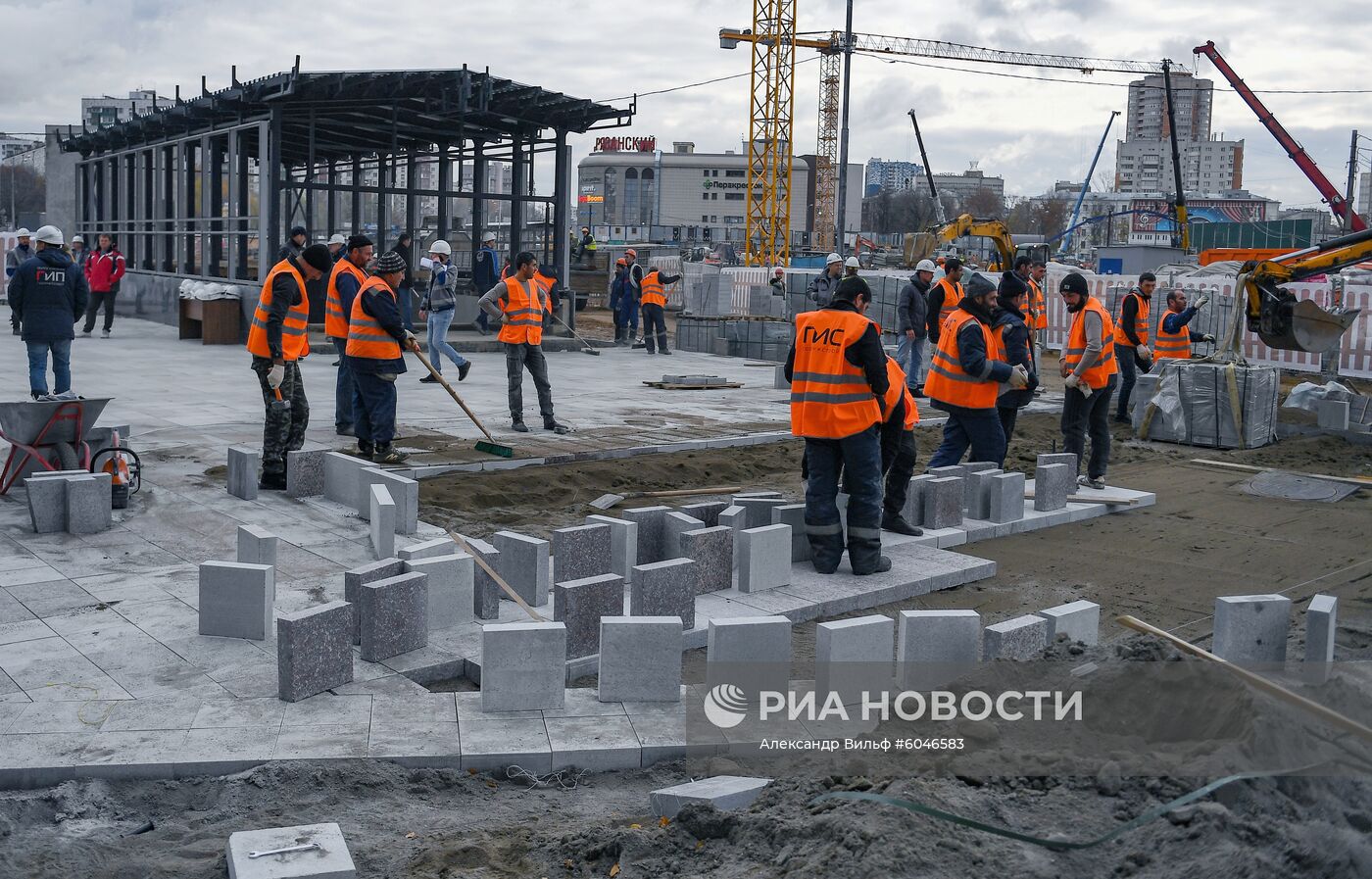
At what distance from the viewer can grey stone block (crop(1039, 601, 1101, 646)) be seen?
5.79 metres

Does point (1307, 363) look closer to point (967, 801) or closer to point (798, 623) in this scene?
point (798, 623)

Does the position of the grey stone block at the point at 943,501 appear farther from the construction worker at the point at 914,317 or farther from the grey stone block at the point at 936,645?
the construction worker at the point at 914,317

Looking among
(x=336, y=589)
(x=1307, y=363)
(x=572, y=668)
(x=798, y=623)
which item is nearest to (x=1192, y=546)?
(x=798, y=623)

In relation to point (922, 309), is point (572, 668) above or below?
below

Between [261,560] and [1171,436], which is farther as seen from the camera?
[1171,436]

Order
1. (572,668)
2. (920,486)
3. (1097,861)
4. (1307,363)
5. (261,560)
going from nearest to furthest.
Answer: (1097,861) → (572,668) → (261,560) → (920,486) → (1307,363)

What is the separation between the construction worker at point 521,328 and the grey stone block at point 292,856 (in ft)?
28.9

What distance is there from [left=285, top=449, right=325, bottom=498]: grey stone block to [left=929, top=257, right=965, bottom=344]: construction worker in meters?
8.03

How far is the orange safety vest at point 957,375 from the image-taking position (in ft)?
30.6

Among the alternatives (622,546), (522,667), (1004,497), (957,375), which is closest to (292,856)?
(522,667)

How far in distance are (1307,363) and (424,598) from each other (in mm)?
19792

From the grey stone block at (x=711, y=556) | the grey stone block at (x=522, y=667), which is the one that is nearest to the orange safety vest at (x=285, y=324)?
the grey stone block at (x=711, y=556)

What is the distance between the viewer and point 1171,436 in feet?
46.7

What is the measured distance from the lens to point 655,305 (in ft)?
75.3
